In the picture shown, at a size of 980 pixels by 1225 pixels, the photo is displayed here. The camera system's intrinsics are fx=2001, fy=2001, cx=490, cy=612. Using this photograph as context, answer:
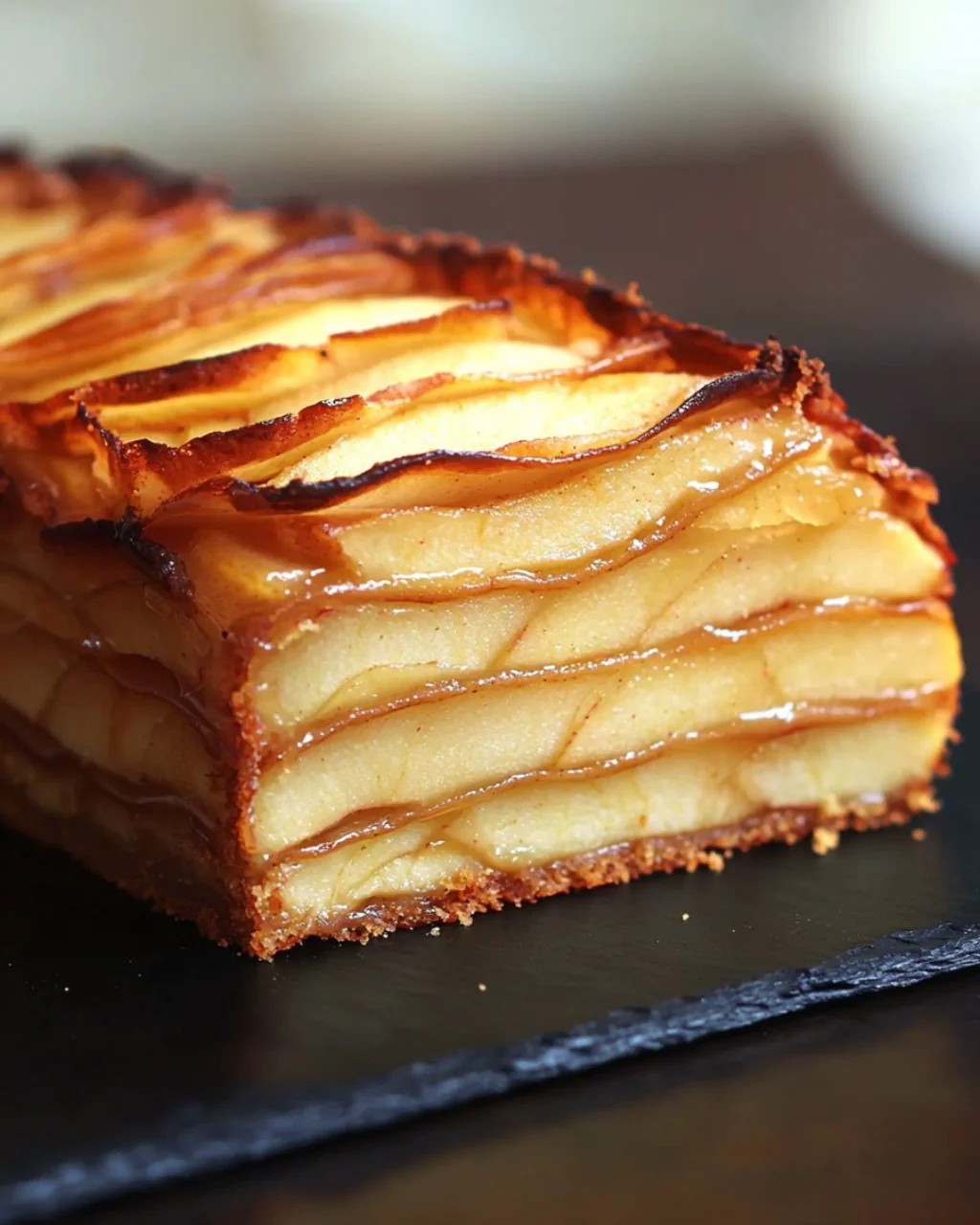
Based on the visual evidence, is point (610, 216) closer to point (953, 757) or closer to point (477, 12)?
point (477, 12)

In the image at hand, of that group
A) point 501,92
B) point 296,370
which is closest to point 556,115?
point 501,92

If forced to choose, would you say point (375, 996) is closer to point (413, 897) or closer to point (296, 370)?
point (413, 897)

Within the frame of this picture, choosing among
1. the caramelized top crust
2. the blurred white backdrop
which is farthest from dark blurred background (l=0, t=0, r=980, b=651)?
the caramelized top crust

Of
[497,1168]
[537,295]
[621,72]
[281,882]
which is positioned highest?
[621,72]

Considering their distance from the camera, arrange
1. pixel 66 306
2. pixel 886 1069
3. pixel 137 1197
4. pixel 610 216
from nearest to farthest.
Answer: pixel 137 1197, pixel 886 1069, pixel 66 306, pixel 610 216

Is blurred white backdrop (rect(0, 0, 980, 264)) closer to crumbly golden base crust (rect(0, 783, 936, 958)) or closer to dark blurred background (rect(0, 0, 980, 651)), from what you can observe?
dark blurred background (rect(0, 0, 980, 651))

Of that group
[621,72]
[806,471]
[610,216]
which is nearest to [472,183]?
[610,216]
